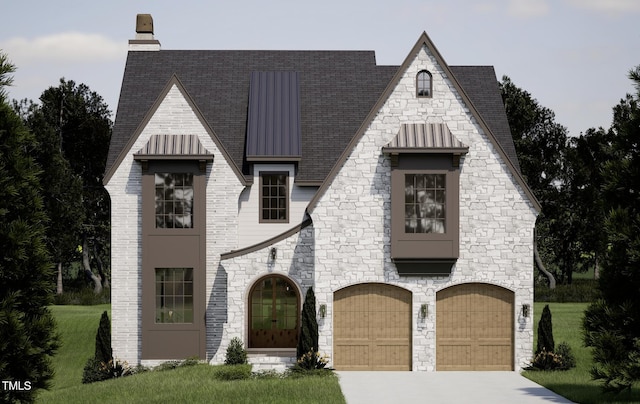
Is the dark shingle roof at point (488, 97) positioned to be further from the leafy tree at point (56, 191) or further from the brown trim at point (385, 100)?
the leafy tree at point (56, 191)

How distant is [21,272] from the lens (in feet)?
58.2

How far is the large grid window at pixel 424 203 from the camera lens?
27.4 meters

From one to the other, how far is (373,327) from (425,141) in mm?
6061

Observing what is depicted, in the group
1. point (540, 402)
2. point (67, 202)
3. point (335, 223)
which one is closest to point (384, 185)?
point (335, 223)

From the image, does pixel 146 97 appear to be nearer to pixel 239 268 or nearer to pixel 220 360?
pixel 239 268

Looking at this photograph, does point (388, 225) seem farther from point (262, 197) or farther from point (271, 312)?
point (262, 197)

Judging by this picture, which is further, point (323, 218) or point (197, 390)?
point (323, 218)

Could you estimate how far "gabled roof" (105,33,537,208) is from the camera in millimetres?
33031

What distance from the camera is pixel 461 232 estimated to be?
27656 millimetres

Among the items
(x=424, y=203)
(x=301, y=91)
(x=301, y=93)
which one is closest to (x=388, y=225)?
(x=424, y=203)

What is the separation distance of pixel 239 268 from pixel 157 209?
3.75 metres

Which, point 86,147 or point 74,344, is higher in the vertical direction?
point 86,147

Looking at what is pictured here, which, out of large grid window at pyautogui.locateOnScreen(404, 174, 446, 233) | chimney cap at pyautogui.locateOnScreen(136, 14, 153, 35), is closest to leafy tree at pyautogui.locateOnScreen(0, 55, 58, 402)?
large grid window at pyautogui.locateOnScreen(404, 174, 446, 233)

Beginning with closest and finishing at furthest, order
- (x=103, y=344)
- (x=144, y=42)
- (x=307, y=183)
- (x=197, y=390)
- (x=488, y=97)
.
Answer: (x=197, y=390) < (x=103, y=344) < (x=307, y=183) < (x=488, y=97) < (x=144, y=42)
